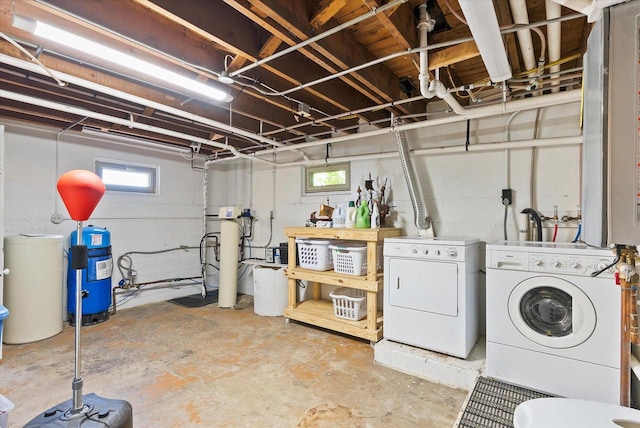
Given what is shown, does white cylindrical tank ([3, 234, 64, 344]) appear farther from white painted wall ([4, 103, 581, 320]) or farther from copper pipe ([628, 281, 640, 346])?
copper pipe ([628, 281, 640, 346])

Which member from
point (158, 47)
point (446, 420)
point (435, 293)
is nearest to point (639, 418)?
point (446, 420)

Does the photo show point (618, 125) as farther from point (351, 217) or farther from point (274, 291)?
point (274, 291)

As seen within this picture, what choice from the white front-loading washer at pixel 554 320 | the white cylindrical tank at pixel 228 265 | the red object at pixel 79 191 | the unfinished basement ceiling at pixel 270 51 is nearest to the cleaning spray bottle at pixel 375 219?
the unfinished basement ceiling at pixel 270 51

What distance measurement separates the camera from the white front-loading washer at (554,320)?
6.14 feet

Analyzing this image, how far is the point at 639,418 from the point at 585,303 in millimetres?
761

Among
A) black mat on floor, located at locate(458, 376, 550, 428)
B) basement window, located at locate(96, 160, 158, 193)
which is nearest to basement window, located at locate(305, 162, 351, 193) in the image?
basement window, located at locate(96, 160, 158, 193)

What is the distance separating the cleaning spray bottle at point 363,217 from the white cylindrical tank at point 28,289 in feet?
11.1

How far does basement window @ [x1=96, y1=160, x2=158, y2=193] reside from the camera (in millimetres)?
4137

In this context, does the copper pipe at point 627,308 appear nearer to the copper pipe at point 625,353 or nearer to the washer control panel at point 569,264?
the copper pipe at point 625,353

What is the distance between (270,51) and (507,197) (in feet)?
8.11

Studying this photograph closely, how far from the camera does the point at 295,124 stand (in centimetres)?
367

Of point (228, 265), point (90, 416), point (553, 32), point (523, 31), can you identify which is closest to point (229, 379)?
point (90, 416)

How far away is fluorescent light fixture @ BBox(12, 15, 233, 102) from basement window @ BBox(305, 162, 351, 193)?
2074 millimetres

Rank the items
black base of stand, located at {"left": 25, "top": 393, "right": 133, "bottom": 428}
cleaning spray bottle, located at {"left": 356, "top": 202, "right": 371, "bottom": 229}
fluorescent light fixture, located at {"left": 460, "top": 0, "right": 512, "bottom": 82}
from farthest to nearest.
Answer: cleaning spray bottle, located at {"left": 356, "top": 202, "right": 371, "bottom": 229}, black base of stand, located at {"left": 25, "top": 393, "right": 133, "bottom": 428}, fluorescent light fixture, located at {"left": 460, "top": 0, "right": 512, "bottom": 82}
